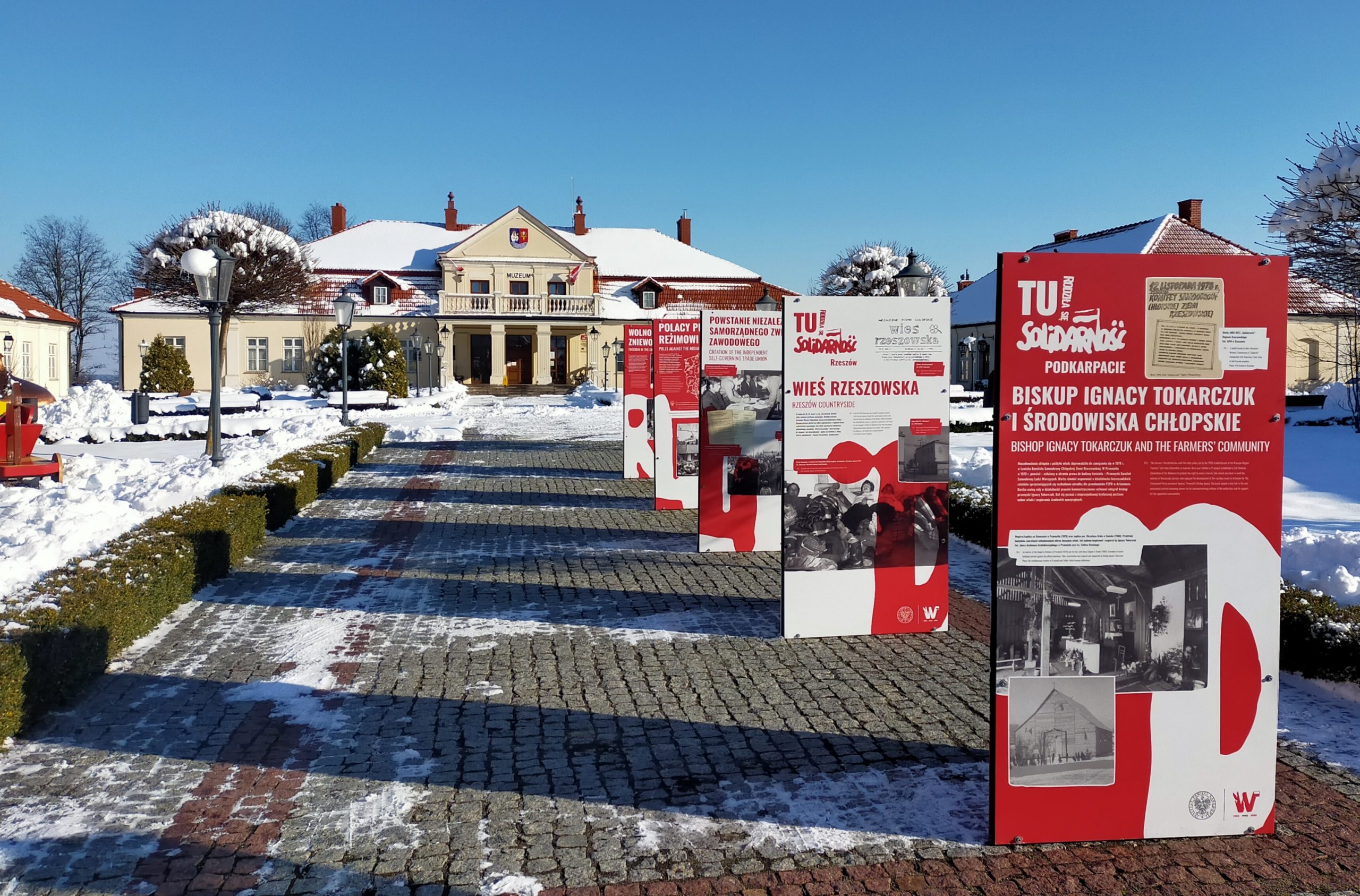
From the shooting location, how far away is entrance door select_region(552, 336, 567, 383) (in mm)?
47062

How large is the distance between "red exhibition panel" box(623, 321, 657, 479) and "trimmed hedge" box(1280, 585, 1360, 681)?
8.95m

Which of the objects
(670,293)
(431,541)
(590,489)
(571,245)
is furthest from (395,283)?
(431,541)

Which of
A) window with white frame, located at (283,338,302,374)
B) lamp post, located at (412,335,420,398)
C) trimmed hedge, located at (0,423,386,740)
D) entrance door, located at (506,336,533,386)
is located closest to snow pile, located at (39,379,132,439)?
trimmed hedge, located at (0,423,386,740)

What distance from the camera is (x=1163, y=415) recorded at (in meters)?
3.44

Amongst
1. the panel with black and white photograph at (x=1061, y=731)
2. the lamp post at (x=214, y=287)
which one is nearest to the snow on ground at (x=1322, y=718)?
the panel with black and white photograph at (x=1061, y=731)

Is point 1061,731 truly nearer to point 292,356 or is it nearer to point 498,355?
point 498,355

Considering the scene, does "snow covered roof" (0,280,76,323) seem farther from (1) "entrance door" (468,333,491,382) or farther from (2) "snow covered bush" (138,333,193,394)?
(1) "entrance door" (468,333,491,382)

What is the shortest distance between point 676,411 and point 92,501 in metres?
6.36

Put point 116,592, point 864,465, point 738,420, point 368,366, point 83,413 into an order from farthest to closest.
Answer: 1. point 368,366
2. point 83,413
3. point 738,420
4. point 864,465
5. point 116,592

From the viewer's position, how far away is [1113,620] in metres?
3.47

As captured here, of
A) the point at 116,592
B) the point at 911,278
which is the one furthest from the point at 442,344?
the point at 116,592

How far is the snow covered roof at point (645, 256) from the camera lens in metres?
48.2

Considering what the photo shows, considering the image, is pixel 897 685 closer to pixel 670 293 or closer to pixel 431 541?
pixel 431 541

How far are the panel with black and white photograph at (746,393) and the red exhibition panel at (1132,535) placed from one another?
17.6ft
